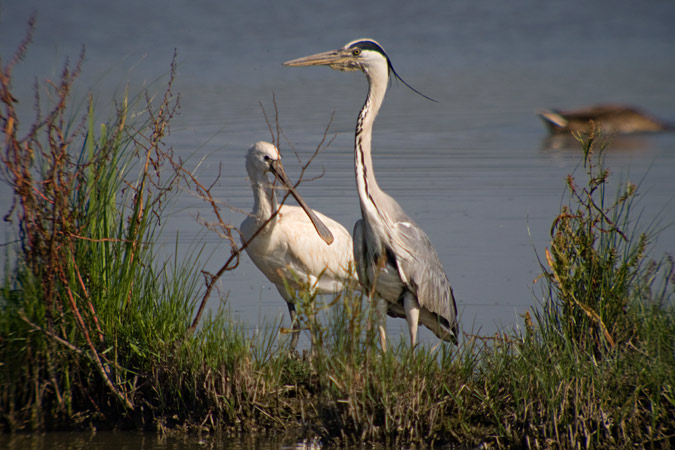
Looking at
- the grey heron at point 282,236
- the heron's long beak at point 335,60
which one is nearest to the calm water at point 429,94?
the grey heron at point 282,236

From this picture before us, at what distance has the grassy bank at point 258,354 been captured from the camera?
4090 millimetres

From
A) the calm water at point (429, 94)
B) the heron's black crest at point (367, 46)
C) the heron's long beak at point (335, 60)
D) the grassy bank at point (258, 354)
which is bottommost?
the grassy bank at point (258, 354)

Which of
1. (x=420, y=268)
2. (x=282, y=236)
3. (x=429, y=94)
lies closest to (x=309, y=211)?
(x=282, y=236)

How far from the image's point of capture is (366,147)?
5168 millimetres

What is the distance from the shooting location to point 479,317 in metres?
6.13

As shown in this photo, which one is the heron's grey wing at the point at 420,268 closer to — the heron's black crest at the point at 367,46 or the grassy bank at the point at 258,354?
the grassy bank at the point at 258,354

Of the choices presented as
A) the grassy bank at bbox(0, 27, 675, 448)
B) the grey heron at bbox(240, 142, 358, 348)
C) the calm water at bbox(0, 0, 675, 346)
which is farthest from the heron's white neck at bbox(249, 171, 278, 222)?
the grassy bank at bbox(0, 27, 675, 448)

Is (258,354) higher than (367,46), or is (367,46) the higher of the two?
(367,46)

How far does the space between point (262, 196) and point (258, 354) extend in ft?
4.82

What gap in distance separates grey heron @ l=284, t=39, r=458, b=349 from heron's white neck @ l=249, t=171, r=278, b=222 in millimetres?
736

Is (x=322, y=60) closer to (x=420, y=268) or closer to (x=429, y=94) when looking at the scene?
(x=420, y=268)

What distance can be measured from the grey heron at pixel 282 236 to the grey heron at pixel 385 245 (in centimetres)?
42

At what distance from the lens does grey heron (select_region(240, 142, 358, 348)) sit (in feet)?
18.9

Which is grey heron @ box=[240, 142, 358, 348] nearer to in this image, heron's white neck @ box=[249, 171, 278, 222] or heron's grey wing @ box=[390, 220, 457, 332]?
heron's white neck @ box=[249, 171, 278, 222]
